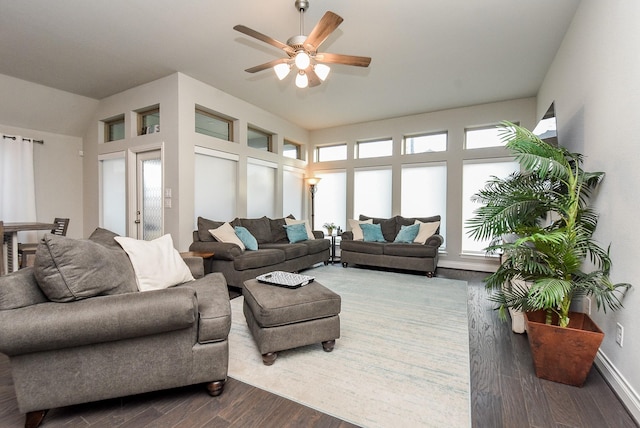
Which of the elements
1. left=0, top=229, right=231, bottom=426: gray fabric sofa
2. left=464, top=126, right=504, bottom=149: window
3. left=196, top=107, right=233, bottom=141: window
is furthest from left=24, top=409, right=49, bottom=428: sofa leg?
left=464, top=126, right=504, bottom=149: window

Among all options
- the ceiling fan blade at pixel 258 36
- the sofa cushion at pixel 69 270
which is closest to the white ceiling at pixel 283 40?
the ceiling fan blade at pixel 258 36

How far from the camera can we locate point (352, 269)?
525cm

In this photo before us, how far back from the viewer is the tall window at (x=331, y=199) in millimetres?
6777

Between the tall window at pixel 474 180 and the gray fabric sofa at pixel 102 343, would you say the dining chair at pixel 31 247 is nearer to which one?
the gray fabric sofa at pixel 102 343

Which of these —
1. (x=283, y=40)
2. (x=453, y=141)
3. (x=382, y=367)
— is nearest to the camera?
(x=382, y=367)

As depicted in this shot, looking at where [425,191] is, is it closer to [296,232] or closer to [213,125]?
[296,232]

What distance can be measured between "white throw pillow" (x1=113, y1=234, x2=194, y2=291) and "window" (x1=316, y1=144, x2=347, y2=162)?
16.4ft

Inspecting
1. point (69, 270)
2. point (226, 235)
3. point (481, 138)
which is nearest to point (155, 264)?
point (69, 270)

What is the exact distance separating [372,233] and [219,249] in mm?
2844

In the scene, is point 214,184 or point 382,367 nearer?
point 382,367

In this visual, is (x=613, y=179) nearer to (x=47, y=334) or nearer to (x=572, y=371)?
(x=572, y=371)

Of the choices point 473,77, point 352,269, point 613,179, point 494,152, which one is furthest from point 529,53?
point 352,269

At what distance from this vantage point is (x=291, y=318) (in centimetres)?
210

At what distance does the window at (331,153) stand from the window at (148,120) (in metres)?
3.64
